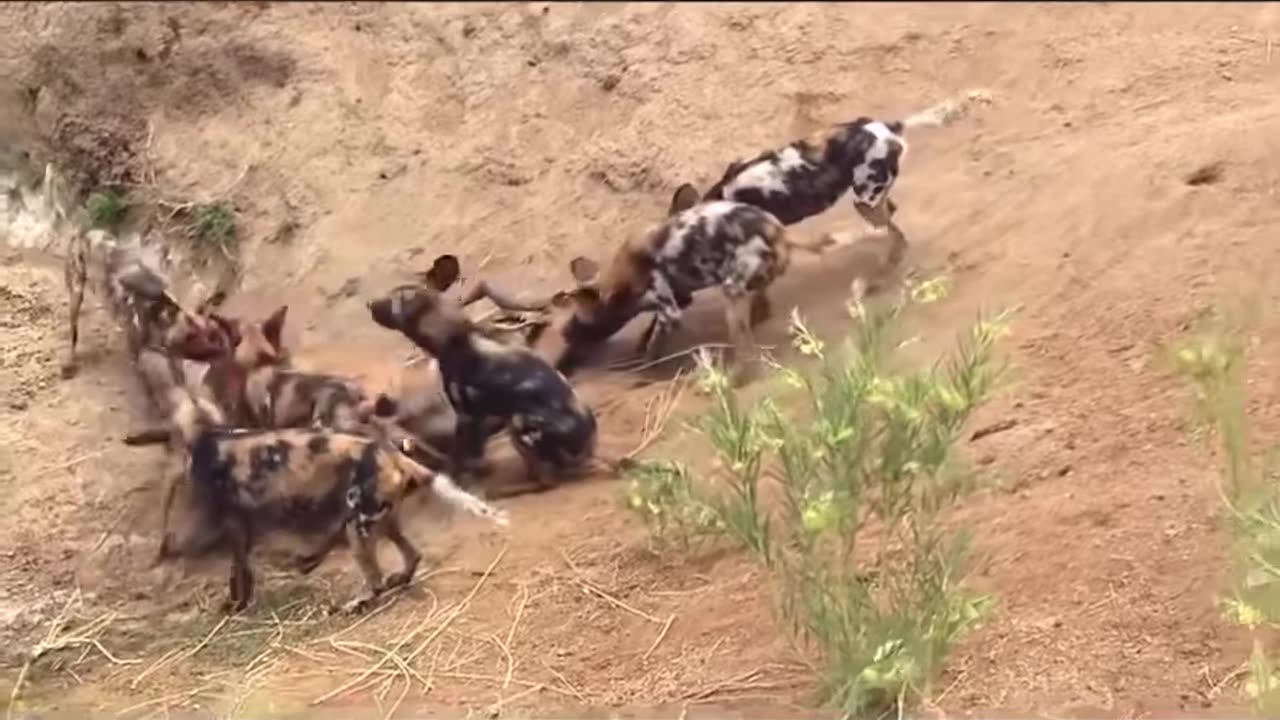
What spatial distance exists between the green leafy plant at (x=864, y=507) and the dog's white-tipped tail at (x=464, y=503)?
42.3 inches

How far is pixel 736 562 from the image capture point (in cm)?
448

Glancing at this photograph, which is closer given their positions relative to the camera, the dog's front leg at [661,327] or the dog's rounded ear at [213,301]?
the dog's front leg at [661,327]

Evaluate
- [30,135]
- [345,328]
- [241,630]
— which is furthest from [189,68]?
[241,630]

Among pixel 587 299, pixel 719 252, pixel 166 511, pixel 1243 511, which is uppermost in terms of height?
pixel 1243 511

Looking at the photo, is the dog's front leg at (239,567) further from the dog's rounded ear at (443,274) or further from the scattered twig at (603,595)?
the dog's rounded ear at (443,274)

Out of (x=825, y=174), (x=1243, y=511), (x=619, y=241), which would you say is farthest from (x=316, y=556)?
(x=1243, y=511)

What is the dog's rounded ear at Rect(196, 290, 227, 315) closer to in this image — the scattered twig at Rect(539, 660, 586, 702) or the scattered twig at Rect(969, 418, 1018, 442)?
the scattered twig at Rect(539, 660, 586, 702)

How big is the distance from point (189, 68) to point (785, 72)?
230 cm

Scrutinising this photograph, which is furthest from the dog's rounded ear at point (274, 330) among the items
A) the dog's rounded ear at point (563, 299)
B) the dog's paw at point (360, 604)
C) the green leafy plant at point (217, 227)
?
the dog's paw at point (360, 604)

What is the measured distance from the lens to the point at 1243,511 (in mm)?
3670

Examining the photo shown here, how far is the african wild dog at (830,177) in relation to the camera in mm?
5848

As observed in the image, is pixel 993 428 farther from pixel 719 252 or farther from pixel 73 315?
pixel 73 315

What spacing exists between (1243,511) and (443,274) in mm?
2673

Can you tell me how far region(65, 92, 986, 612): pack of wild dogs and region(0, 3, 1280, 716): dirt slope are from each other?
0.39 feet
